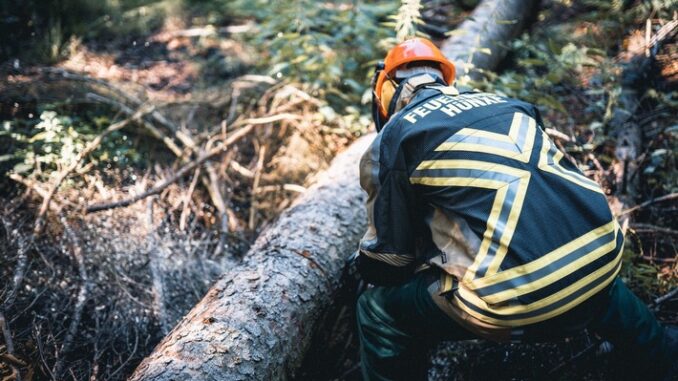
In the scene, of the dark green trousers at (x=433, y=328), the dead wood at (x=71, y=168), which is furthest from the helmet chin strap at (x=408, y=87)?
the dead wood at (x=71, y=168)

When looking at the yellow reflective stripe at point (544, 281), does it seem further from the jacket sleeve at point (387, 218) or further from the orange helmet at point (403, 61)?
the orange helmet at point (403, 61)

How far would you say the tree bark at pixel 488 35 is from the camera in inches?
148

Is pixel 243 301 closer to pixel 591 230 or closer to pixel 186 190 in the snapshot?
pixel 591 230

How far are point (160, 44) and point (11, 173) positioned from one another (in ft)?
10.9

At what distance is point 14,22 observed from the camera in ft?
14.8

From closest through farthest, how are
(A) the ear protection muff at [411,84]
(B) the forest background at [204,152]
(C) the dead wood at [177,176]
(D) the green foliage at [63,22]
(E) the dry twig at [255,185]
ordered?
(A) the ear protection muff at [411,84], (B) the forest background at [204,152], (C) the dead wood at [177,176], (E) the dry twig at [255,185], (D) the green foliage at [63,22]

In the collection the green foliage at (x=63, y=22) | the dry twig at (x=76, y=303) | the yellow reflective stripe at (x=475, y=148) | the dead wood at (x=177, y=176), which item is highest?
the green foliage at (x=63, y=22)

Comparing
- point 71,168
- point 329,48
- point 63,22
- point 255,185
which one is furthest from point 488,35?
point 63,22

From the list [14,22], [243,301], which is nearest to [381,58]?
[243,301]

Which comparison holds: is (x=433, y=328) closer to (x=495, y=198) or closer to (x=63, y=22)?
(x=495, y=198)

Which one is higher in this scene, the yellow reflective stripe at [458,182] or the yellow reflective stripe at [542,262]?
the yellow reflective stripe at [458,182]

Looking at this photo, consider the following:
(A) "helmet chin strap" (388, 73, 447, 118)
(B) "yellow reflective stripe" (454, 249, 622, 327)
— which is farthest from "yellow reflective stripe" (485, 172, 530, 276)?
(A) "helmet chin strap" (388, 73, 447, 118)

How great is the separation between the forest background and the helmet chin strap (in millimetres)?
1065

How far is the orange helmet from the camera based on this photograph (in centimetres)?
206
